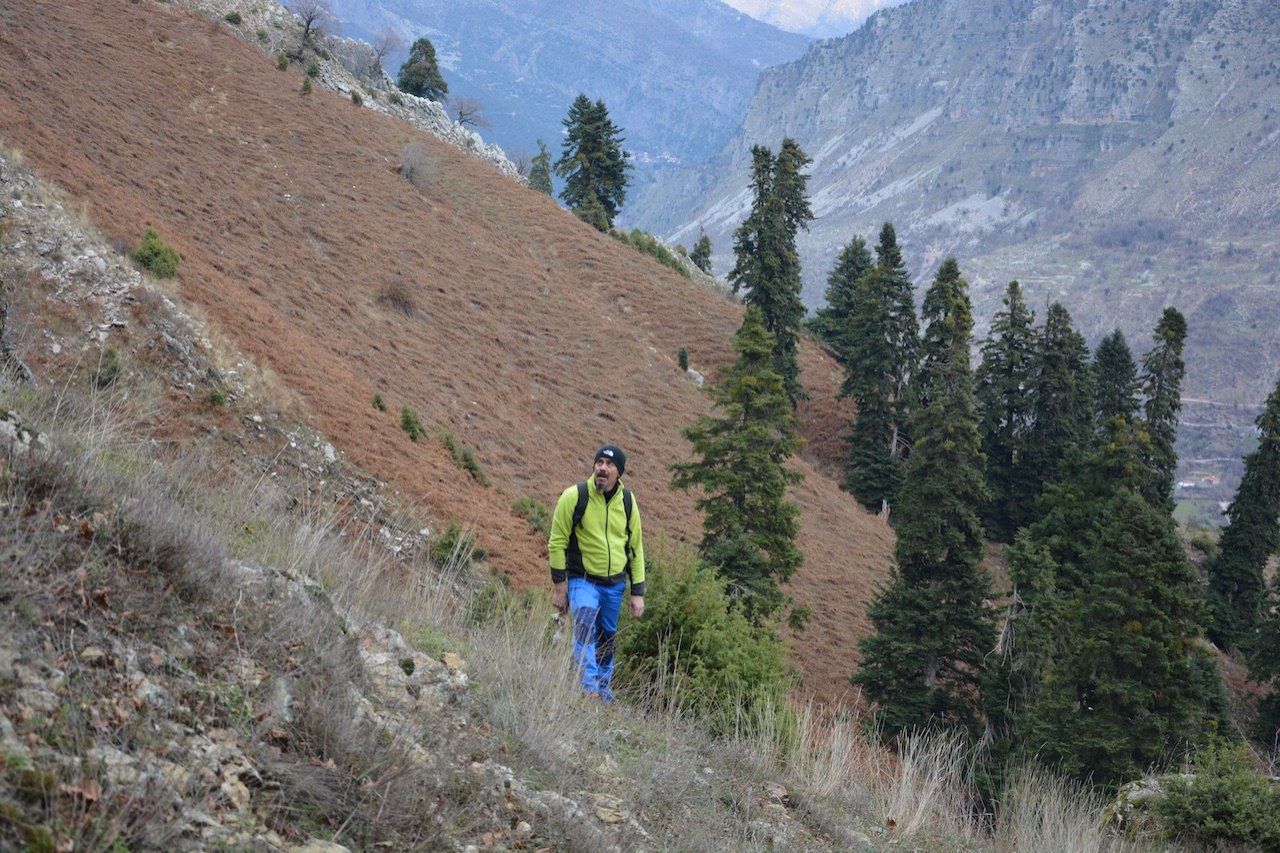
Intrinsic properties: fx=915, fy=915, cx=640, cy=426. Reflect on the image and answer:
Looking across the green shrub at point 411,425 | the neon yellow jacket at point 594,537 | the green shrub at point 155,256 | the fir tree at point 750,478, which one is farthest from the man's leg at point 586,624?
the green shrub at point 155,256

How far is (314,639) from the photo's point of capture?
3732 millimetres

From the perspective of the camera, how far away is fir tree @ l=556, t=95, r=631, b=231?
2160 inches

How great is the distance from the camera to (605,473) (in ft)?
22.8

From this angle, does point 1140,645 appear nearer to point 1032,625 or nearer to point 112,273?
point 1032,625

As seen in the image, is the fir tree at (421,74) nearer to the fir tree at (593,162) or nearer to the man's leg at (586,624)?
the fir tree at (593,162)

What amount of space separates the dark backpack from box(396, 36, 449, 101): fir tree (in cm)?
6045

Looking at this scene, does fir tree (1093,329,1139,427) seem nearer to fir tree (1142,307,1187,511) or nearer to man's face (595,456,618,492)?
fir tree (1142,307,1187,511)

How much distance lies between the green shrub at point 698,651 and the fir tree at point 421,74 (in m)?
60.3

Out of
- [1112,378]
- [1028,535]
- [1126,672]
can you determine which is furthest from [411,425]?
[1112,378]

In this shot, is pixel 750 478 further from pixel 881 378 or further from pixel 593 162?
pixel 593 162

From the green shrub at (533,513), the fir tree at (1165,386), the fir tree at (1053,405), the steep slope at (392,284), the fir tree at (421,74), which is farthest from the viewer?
the fir tree at (421,74)

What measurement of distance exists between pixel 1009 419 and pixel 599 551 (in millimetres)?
38602

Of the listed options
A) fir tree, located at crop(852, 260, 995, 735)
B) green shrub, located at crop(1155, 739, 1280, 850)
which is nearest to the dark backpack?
green shrub, located at crop(1155, 739, 1280, 850)

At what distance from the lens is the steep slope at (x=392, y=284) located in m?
16.2
